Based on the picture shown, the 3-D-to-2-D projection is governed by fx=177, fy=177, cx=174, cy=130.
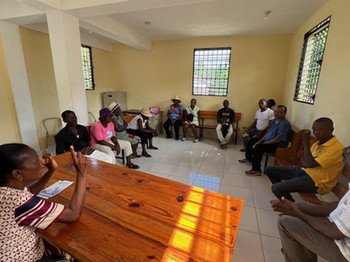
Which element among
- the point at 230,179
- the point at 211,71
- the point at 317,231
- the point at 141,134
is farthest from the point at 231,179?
the point at 211,71

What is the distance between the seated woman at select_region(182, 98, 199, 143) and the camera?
4758mm

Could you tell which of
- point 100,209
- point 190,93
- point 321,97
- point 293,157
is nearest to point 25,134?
point 100,209

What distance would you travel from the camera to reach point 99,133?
2658 mm

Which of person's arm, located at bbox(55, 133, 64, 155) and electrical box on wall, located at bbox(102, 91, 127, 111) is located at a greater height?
electrical box on wall, located at bbox(102, 91, 127, 111)

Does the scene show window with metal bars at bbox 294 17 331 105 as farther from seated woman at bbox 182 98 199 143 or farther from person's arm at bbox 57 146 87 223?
person's arm at bbox 57 146 87 223

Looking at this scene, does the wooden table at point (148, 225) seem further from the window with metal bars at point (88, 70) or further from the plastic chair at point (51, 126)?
the window with metal bars at point (88, 70)

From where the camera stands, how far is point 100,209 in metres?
1.00

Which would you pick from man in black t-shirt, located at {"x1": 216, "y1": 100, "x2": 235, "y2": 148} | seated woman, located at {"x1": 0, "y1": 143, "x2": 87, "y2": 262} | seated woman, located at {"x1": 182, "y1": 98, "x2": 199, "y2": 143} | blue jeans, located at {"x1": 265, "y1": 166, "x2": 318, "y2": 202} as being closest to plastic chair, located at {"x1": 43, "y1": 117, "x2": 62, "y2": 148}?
seated woman, located at {"x1": 182, "y1": 98, "x2": 199, "y2": 143}

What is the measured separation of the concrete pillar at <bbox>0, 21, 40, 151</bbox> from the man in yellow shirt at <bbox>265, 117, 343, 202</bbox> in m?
4.37

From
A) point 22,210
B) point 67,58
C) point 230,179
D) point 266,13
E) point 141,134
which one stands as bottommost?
point 230,179

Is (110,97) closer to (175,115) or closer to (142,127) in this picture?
(175,115)

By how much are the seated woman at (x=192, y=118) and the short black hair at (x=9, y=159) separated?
13.4ft

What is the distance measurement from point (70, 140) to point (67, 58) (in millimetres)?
1290

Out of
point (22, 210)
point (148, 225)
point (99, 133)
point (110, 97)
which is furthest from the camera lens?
point (110, 97)
